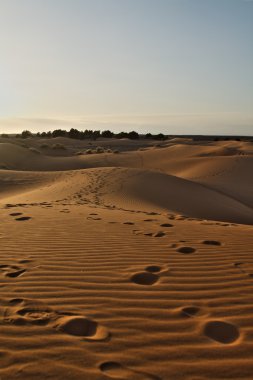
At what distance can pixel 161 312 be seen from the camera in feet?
10.3

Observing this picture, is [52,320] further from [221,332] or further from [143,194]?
[143,194]

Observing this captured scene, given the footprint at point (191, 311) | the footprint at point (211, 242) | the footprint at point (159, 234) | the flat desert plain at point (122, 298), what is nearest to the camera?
the flat desert plain at point (122, 298)

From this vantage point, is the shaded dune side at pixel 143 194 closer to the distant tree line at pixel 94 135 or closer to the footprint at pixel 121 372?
the footprint at pixel 121 372

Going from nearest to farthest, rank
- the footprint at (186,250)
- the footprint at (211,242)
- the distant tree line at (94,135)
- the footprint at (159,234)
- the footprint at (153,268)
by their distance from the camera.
Answer: the footprint at (153,268), the footprint at (186,250), the footprint at (211,242), the footprint at (159,234), the distant tree line at (94,135)

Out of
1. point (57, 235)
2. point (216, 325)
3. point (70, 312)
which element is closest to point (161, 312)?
point (216, 325)

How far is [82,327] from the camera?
289 centimetres

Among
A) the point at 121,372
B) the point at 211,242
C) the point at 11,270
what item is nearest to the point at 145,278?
the point at 11,270

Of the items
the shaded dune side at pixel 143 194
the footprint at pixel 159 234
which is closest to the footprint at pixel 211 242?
the footprint at pixel 159 234

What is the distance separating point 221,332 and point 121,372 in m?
0.92

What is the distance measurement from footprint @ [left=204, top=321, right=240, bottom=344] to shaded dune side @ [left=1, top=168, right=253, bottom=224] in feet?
24.2

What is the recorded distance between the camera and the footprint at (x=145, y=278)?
384 centimetres

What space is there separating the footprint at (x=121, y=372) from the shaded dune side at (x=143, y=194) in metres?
7.94

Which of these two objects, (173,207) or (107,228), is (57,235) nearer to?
(107,228)

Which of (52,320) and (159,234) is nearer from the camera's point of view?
(52,320)
